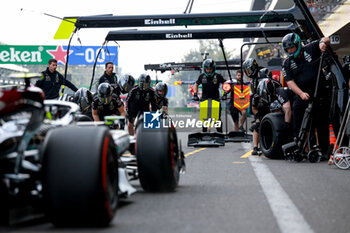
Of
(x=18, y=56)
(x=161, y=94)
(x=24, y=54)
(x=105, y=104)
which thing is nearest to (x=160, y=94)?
(x=161, y=94)

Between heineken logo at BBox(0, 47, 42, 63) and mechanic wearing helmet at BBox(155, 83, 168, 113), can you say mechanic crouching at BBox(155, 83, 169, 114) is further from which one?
heineken logo at BBox(0, 47, 42, 63)

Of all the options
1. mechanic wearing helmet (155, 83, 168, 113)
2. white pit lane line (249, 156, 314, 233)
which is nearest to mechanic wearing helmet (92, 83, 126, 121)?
mechanic wearing helmet (155, 83, 168, 113)

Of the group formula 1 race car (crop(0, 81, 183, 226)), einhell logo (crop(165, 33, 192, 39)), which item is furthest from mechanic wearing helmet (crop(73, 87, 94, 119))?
formula 1 race car (crop(0, 81, 183, 226))

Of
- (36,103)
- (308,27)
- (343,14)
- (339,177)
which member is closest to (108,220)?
(36,103)

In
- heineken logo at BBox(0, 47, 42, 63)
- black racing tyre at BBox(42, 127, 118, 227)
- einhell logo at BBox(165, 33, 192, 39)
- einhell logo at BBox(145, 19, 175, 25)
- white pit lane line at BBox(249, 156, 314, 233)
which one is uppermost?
heineken logo at BBox(0, 47, 42, 63)

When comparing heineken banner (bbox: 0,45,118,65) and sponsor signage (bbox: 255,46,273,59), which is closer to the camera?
heineken banner (bbox: 0,45,118,65)

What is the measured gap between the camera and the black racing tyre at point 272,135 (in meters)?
11.8

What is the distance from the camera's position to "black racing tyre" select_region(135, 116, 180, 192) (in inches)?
251

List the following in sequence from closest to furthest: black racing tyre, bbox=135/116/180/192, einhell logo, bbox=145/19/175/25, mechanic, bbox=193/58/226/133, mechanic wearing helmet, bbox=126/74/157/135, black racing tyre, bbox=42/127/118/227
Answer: black racing tyre, bbox=42/127/118/227 → black racing tyre, bbox=135/116/180/192 → einhell logo, bbox=145/19/175/25 → mechanic wearing helmet, bbox=126/74/157/135 → mechanic, bbox=193/58/226/133

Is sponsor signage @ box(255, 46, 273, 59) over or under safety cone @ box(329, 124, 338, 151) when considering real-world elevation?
over

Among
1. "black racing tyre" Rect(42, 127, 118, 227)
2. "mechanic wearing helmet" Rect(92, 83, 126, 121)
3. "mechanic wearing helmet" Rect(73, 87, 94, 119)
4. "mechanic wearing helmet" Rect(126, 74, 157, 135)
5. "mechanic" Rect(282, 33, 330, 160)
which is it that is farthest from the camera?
"mechanic wearing helmet" Rect(126, 74, 157, 135)

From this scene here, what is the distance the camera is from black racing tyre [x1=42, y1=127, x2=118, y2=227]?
451 cm

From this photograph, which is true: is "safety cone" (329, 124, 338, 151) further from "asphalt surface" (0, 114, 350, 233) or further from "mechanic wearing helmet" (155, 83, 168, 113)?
"mechanic wearing helmet" (155, 83, 168, 113)

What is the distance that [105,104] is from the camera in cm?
1352
